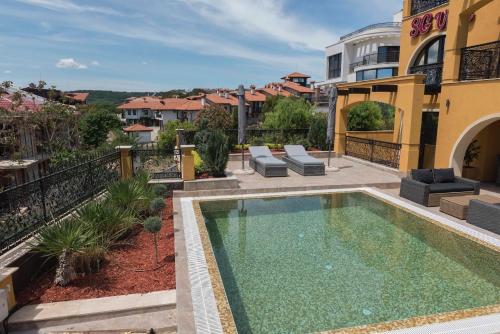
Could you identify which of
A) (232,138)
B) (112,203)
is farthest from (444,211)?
(232,138)

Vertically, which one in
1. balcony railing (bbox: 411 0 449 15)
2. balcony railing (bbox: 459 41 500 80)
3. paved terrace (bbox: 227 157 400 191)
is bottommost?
paved terrace (bbox: 227 157 400 191)

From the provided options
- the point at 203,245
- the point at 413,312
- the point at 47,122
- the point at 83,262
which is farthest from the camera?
the point at 47,122

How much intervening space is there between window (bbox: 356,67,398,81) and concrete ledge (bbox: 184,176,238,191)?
35932mm

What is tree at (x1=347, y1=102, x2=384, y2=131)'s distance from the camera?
72.9 feet

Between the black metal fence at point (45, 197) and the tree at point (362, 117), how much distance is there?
17085 millimetres

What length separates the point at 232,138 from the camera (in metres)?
19.0

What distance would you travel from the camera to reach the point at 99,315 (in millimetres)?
4727

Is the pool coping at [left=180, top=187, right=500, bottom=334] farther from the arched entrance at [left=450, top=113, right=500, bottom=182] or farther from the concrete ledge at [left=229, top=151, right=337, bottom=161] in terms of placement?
the concrete ledge at [left=229, top=151, right=337, bottom=161]

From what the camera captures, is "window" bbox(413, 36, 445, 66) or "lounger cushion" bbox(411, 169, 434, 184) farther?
"window" bbox(413, 36, 445, 66)

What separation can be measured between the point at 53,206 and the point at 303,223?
6288 mm

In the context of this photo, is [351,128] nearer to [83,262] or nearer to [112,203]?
[112,203]

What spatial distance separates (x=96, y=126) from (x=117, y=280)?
50559 mm

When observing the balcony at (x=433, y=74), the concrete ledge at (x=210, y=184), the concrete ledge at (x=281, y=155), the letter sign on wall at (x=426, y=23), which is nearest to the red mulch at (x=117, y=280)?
the concrete ledge at (x=210, y=184)

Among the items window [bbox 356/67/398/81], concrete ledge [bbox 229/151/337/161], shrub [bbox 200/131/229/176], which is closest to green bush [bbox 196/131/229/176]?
shrub [bbox 200/131/229/176]
